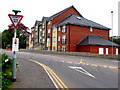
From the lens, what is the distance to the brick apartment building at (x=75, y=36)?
151ft

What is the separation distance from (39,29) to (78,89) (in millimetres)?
64064

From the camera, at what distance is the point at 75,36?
48281 mm

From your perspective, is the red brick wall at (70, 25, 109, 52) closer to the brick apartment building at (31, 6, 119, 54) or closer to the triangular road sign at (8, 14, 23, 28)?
the brick apartment building at (31, 6, 119, 54)

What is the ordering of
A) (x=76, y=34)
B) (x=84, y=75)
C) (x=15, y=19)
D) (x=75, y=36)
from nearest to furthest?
1. (x=15, y=19)
2. (x=84, y=75)
3. (x=75, y=36)
4. (x=76, y=34)

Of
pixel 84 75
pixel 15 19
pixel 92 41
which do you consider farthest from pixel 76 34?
pixel 15 19

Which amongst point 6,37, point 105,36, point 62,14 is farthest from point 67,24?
point 6,37

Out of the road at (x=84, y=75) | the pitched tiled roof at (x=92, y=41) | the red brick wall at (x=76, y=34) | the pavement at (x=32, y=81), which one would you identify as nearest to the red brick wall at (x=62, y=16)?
the red brick wall at (x=76, y=34)

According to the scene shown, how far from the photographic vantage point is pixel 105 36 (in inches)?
2165

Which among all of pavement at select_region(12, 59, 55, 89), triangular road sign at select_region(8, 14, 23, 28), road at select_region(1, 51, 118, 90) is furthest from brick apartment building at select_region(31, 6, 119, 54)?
triangular road sign at select_region(8, 14, 23, 28)

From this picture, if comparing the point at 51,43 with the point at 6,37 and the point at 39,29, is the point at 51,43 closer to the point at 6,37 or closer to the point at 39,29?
the point at 39,29

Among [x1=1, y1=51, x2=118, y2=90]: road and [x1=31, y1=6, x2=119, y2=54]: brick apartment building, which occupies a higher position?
[x1=31, y1=6, x2=119, y2=54]: brick apartment building

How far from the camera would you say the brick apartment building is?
46031mm

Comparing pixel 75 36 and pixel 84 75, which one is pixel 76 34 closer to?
pixel 75 36

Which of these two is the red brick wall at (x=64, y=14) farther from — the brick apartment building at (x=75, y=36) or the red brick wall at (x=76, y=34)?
the red brick wall at (x=76, y=34)
